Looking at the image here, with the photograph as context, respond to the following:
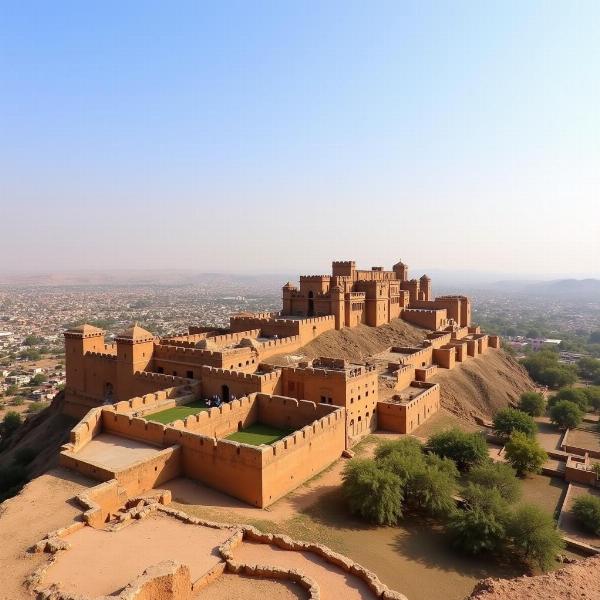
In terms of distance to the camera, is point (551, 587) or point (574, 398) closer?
point (551, 587)

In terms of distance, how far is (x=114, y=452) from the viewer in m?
19.1

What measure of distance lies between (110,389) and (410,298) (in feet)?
118

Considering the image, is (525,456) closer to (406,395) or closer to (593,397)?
(406,395)

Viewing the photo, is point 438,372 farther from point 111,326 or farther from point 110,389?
point 111,326

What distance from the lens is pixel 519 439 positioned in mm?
25797

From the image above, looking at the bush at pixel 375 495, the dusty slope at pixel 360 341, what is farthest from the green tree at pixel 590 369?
the bush at pixel 375 495

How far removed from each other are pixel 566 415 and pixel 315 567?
104 feet

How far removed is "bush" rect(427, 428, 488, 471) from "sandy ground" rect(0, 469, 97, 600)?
16.5 metres

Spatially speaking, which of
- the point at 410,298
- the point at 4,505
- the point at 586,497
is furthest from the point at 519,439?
the point at 410,298

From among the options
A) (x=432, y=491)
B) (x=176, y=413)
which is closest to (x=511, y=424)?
(x=432, y=491)

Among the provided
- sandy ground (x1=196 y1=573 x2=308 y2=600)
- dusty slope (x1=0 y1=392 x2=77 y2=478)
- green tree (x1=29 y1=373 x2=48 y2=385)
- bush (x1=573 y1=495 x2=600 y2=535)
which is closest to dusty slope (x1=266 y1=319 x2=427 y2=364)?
dusty slope (x1=0 y1=392 x2=77 y2=478)

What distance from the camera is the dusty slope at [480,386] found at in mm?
35750

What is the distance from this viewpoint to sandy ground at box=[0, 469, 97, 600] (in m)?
11.2

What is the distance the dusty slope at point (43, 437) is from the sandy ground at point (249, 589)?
17813mm
